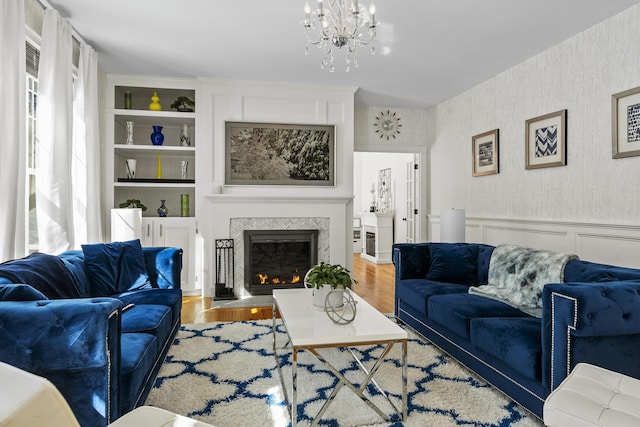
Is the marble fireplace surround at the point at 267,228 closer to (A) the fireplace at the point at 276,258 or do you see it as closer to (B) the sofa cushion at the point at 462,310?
(A) the fireplace at the point at 276,258

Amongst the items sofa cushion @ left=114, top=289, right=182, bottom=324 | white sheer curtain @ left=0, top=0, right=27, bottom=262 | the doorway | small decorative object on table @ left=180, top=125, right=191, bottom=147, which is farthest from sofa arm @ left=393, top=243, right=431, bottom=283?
small decorative object on table @ left=180, top=125, right=191, bottom=147

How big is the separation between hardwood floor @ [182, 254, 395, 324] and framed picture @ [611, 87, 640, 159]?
2.54 metres

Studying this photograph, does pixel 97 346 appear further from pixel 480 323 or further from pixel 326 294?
pixel 480 323

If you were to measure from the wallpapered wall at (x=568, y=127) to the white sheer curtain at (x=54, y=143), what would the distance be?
4461 mm

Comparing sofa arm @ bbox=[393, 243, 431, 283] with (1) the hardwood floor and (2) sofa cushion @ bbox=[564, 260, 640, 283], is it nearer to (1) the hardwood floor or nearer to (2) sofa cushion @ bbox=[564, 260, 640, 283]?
(1) the hardwood floor

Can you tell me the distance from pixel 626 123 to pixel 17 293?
4138 millimetres

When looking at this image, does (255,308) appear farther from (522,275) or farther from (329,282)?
(522,275)

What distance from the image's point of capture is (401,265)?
374 cm

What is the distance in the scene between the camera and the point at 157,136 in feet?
16.7

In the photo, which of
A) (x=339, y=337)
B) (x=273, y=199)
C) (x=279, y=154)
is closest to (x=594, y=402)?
(x=339, y=337)

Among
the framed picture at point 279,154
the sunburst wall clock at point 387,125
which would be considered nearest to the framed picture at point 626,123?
the framed picture at point 279,154

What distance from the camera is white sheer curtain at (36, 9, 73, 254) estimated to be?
3.13 metres

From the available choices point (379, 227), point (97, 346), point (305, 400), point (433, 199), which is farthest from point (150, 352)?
point (379, 227)

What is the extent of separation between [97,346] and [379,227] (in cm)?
713
